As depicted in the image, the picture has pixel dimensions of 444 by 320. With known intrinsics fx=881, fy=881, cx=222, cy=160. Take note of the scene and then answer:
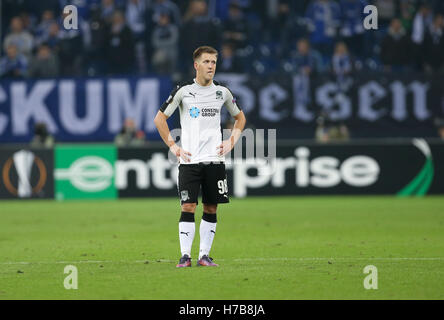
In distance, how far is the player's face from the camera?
9.10 m

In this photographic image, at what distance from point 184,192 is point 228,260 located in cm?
128

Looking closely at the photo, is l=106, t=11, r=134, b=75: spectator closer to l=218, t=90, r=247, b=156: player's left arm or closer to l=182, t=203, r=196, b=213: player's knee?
l=218, t=90, r=247, b=156: player's left arm

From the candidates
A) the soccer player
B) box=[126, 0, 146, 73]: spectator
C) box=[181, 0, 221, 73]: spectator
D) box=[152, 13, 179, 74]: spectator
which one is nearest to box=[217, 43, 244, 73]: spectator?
box=[181, 0, 221, 73]: spectator

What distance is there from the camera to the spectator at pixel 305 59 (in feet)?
73.3

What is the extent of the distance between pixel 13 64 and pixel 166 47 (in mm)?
3973

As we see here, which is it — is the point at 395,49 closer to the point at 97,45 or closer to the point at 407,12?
the point at 407,12

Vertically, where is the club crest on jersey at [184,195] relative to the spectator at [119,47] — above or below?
below

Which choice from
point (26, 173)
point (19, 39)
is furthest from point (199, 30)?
point (26, 173)

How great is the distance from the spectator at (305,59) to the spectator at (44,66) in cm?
612

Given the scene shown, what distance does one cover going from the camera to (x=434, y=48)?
22.3 metres

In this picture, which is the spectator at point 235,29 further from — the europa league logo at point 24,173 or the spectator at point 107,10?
the europa league logo at point 24,173

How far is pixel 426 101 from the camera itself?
21.8m

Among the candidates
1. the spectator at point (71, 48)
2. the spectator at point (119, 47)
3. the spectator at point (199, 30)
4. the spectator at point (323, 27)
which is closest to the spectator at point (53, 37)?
the spectator at point (71, 48)

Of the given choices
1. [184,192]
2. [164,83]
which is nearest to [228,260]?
[184,192]
